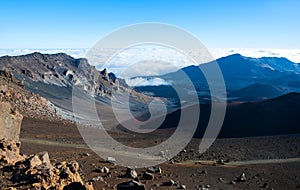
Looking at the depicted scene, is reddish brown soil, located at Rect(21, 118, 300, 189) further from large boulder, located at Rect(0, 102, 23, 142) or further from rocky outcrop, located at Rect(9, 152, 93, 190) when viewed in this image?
rocky outcrop, located at Rect(9, 152, 93, 190)

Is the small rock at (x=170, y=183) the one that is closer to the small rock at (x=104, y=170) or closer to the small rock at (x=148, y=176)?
the small rock at (x=148, y=176)

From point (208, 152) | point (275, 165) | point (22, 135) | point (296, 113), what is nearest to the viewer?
point (275, 165)

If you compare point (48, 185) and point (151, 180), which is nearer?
point (48, 185)

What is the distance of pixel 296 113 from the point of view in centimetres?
5591

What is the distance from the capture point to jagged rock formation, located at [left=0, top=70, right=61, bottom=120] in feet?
195

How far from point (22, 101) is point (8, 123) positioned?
44.8 m

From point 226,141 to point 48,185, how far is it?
29568 mm

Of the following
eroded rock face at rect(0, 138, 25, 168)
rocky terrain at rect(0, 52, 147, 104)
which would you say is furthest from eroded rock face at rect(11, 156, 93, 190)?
rocky terrain at rect(0, 52, 147, 104)

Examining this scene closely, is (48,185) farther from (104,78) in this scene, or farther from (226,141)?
(104,78)

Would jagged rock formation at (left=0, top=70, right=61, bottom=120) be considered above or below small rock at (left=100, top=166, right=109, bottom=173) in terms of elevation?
above

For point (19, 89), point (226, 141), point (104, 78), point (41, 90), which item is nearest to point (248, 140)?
point (226, 141)

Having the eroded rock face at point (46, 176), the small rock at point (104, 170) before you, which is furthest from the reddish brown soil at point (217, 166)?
the eroded rock face at point (46, 176)

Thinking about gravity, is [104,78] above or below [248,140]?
above

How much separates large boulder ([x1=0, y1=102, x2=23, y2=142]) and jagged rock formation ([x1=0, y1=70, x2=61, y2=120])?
3446 centimetres
